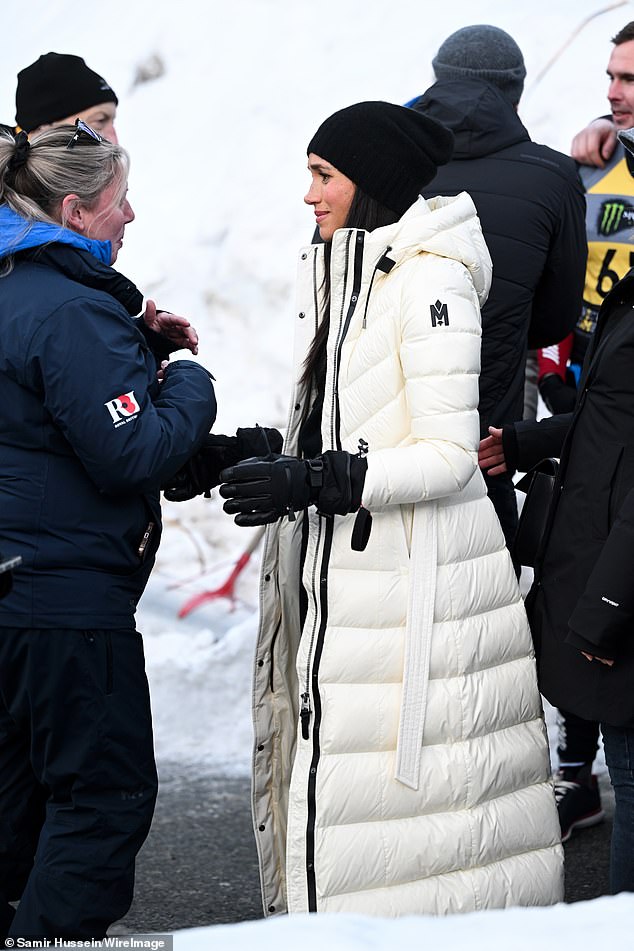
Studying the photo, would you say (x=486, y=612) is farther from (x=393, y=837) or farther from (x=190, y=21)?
(x=190, y=21)

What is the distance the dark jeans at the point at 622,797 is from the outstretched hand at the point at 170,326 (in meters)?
1.36

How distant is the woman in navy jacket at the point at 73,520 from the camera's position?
105 inches

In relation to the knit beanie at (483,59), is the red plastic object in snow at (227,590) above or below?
below

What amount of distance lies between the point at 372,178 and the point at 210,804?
2.36m

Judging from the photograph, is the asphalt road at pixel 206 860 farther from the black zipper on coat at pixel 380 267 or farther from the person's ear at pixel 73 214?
the person's ear at pixel 73 214

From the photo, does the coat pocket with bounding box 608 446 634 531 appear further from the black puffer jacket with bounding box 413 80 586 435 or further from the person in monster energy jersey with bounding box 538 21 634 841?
the person in monster energy jersey with bounding box 538 21 634 841

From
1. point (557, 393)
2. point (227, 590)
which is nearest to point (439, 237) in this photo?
point (557, 393)

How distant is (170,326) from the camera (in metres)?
3.18

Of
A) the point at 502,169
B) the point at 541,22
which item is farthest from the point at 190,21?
the point at 502,169

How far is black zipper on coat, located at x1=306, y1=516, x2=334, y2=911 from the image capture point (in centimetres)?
279

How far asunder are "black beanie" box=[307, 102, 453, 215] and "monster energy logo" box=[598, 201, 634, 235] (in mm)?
1295

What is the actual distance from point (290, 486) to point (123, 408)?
384mm

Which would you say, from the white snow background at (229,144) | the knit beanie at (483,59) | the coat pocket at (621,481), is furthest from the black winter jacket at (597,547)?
the white snow background at (229,144)

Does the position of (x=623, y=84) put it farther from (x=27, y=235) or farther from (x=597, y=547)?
(x=27, y=235)
